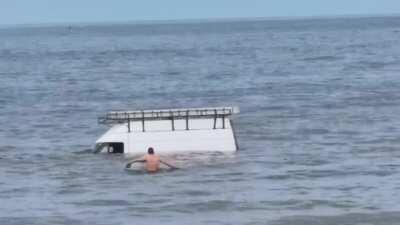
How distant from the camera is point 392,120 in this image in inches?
2509

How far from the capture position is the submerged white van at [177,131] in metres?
48.4

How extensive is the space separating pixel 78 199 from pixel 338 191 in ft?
25.4

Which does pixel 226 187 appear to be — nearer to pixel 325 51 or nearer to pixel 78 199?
pixel 78 199

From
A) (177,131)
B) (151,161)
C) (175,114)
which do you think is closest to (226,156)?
(177,131)

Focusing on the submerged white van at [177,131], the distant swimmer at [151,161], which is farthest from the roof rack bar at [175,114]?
the distant swimmer at [151,161]

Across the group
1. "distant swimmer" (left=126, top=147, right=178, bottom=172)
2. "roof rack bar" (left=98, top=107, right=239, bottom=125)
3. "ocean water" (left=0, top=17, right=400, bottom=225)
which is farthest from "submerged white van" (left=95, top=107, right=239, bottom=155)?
"distant swimmer" (left=126, top=147, right=178, bottom=172)

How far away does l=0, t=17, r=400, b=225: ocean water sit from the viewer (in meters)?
38.1

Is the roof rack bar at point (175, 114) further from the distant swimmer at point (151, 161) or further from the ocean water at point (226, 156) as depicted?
the distant swimmer at point (151, 161)

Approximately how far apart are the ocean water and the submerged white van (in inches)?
25.5

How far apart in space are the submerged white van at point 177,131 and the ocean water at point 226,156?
65cm

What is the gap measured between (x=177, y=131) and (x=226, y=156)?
6.43ft

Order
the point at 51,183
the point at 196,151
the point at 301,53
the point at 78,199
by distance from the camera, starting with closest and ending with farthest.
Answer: the point at 78,199
the point at 51,183
the point at 196,151
the point at 301,53

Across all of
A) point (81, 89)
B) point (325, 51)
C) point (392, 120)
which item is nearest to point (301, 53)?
point (325, 51)

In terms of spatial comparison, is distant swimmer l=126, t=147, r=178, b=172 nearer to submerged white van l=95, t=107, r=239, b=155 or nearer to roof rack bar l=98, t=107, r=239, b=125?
submerged white van l=95, t=107, r=239, b=155
